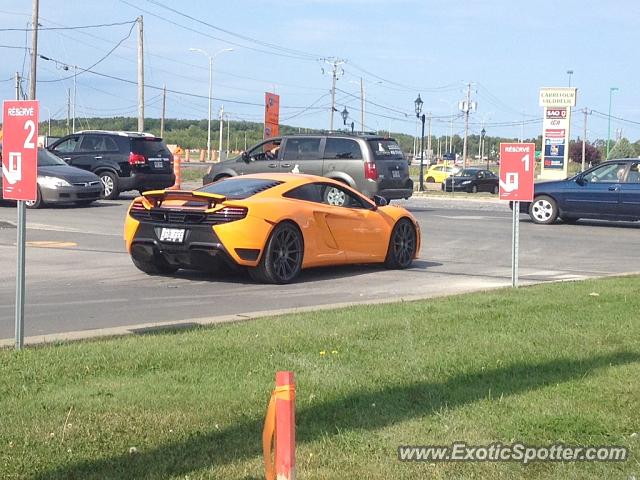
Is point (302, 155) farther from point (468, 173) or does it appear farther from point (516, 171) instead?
point (468, 173)

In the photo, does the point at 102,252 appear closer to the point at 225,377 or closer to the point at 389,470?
the point at 225,377

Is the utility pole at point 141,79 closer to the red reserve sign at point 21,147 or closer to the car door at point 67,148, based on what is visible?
the car door at point 67,148

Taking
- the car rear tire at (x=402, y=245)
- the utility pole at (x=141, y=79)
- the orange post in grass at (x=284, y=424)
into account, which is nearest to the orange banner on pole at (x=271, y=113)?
the utility pole at (x=141, y=79)

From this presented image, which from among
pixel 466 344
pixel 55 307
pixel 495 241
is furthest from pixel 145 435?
pixel 495 241

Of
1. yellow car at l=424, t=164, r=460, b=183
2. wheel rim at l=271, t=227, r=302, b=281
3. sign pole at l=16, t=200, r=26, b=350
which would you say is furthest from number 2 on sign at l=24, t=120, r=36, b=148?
yellow car at l=424, t=164, r=460, b=183

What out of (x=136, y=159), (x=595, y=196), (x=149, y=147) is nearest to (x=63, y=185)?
(x=136, y=159)

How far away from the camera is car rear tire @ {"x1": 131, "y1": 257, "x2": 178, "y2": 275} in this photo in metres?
12.2

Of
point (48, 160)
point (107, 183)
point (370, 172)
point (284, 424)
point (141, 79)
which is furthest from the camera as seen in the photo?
point (141, 79)

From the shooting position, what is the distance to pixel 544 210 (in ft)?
73.5

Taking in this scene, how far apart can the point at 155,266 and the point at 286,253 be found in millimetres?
1704

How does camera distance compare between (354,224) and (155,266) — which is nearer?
(155,266)

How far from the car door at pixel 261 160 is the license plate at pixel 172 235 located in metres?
10.9

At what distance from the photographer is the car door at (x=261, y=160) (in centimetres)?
2277

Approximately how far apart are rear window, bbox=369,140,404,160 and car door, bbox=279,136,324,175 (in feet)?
4.08
